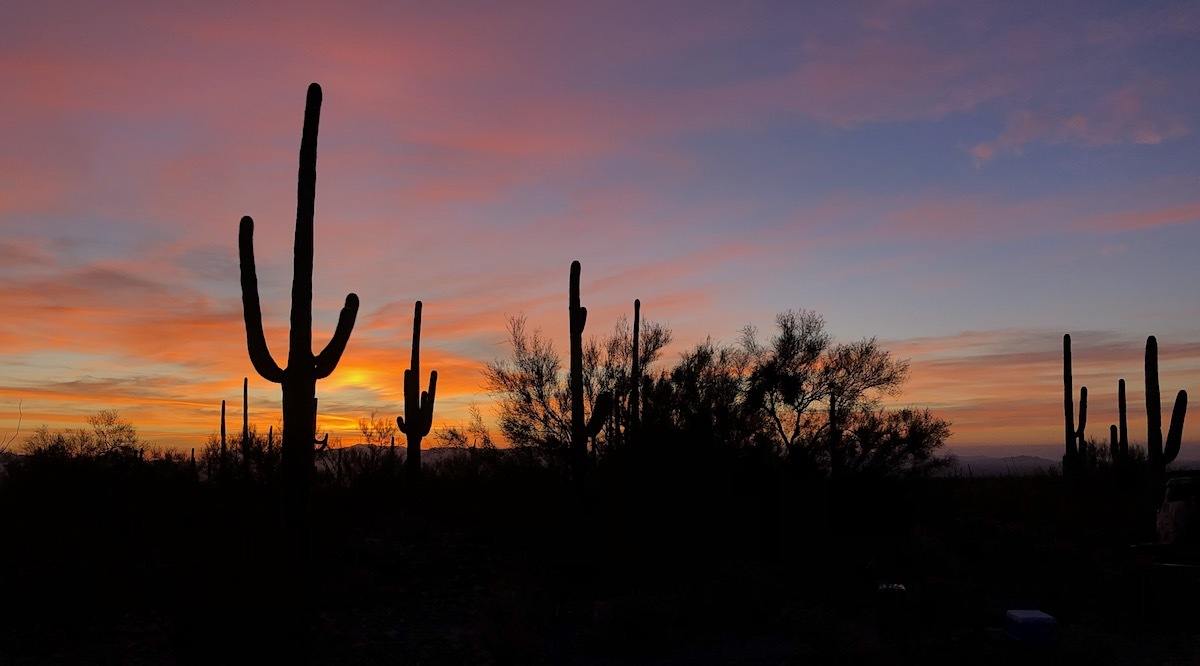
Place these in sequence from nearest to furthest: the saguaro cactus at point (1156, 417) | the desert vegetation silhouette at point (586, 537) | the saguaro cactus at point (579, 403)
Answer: the desert vegetation silhouette at point (586, 537), the saguaro cactus at point (579, 403), the saguaro cactus at point (1156, 417)

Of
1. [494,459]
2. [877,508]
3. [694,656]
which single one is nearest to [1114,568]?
[877,508]

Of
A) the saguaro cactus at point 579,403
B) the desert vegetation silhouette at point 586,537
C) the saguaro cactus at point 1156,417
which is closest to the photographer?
the desert vegetation silhouette at point 586,537

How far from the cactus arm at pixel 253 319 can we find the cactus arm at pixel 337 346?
58 centimetres

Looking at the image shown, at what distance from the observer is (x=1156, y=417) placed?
27.8 metres

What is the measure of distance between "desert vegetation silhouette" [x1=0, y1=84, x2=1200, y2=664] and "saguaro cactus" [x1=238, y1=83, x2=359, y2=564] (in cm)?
3

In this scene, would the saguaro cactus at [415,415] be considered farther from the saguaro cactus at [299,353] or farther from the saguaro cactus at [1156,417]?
the saguaro cactus at [1156,417]

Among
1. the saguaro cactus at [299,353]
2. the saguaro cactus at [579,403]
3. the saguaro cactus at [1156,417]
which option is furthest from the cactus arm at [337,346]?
the saguaro cactus at [1156,417]

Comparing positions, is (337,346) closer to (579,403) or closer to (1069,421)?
(579,403)

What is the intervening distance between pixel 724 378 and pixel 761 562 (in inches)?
229

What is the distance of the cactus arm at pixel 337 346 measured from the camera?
1460cm

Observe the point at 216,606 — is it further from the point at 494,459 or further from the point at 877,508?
the point at 877,508

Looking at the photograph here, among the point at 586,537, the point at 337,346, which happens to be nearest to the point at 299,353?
A: the point at 337,346

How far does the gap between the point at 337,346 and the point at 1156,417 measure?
23.2 metres

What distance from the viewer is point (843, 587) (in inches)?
679
